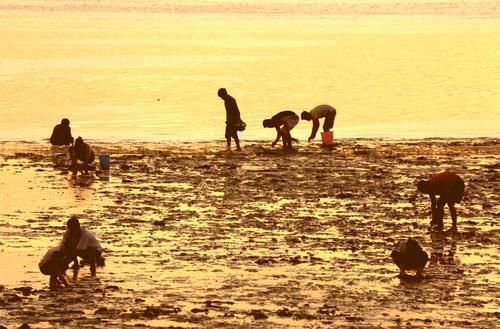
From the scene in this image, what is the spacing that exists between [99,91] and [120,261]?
115 ft

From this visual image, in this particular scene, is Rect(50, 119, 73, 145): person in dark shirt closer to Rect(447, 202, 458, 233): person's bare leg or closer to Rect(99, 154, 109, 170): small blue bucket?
Rect(99, 154, 109, 170): small blue bucket

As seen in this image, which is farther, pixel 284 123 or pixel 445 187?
pixel 284 123

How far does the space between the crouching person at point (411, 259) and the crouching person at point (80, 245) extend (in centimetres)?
421

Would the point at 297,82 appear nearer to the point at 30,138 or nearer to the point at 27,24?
the point at 30,138

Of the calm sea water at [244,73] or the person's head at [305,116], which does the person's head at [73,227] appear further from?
the calm sea water at [244,73]

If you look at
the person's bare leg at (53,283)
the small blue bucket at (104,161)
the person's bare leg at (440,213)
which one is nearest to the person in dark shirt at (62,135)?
the small blue bucket at (104,161)

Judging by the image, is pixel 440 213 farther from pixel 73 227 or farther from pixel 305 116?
pixel 305 116

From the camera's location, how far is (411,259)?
20391 mm

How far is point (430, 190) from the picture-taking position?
23656mm

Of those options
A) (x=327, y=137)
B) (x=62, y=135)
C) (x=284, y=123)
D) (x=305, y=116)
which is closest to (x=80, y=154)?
(x=62, y=135)

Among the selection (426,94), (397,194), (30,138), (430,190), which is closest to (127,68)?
(426,94)

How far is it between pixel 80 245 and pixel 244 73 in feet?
152

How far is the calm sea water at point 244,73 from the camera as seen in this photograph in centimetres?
4481

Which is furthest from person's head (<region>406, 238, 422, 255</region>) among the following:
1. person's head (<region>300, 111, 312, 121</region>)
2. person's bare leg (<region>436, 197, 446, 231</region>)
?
person's head (<region>300, 111, 312, 121</region>)
